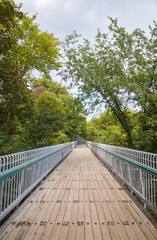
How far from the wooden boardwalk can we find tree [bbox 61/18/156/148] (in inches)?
300

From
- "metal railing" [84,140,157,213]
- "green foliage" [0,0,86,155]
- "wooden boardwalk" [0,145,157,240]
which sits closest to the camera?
"wooden boardwalk" [0,145,157,240]

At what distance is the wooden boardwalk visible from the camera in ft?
7.64

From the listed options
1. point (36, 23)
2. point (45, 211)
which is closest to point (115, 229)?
point (45, 211)

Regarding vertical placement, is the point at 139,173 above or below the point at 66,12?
below

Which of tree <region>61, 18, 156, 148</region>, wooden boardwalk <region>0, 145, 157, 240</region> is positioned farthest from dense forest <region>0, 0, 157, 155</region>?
wooden boardwalk <region>0, 145, 157, 240</region>

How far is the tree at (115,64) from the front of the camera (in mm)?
10453

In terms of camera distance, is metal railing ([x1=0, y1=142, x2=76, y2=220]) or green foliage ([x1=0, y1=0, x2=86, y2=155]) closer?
metal railing ([x1=0, y1=142, x2=76, y2=220])

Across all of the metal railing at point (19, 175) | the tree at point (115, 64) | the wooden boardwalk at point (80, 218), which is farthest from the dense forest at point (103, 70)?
the wooden boardwalk at point (80, 218)

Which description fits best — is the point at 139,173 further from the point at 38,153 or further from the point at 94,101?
the point at 94,101

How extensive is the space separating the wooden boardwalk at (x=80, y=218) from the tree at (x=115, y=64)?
25.0ft

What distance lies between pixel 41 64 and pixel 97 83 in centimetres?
506

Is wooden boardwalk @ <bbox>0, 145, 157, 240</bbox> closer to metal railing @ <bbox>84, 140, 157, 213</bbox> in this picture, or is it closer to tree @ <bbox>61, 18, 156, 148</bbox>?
metal railing @ <bbox>84, 140, 157, 213</bbox>

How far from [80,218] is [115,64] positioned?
32.8 feet

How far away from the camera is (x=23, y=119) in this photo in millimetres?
9234
